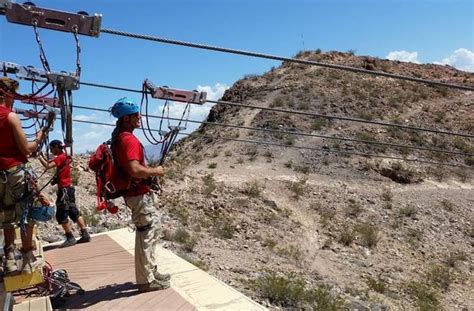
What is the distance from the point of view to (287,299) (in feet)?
21.6

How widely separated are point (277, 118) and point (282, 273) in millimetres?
16308

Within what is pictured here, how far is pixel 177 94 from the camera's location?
5.50 metres

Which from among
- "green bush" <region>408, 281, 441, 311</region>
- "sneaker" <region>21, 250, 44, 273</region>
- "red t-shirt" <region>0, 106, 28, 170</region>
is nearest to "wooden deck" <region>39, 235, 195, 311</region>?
"sneaker" <region>21, 250, 44, 273</region>

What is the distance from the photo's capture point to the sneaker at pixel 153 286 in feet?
16.4

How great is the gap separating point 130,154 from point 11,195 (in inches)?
44.3

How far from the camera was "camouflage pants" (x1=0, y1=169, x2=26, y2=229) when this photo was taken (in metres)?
4.15

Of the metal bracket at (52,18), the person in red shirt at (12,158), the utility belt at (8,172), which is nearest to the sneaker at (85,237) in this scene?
the person in red shirt at (12,158)

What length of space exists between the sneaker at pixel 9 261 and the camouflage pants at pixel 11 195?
54 centimetres

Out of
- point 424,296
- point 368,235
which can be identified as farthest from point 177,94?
point 368,235

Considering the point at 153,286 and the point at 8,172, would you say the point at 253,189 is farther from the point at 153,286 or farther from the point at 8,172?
the point at 8,172

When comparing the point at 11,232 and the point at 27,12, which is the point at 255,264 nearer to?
the point at 11,232

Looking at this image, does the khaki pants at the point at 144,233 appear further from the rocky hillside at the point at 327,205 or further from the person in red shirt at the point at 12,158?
the rocky hillside at the point at 327,205

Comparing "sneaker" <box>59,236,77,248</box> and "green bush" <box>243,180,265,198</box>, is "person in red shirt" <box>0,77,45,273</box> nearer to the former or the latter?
"sneaker" <box>59,236,77,248</box>

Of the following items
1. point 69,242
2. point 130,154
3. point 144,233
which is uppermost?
point 130,154
